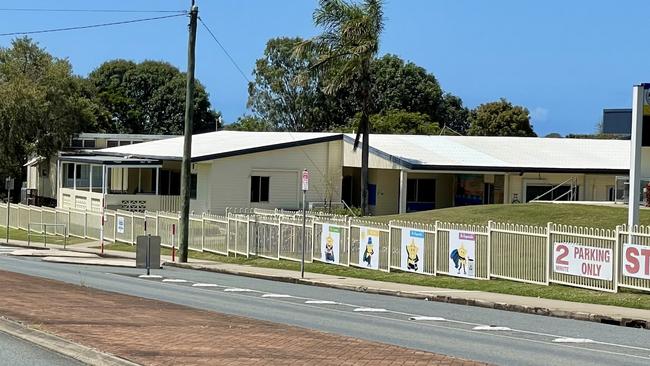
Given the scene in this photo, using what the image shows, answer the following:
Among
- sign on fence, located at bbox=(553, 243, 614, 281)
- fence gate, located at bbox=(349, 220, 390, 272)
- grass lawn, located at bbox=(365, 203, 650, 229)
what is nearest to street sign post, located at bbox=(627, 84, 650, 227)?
sign on fence, located at bbox=(553, 243, 614, 281)

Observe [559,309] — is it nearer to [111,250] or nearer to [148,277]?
[148,277]

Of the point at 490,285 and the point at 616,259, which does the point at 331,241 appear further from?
the point at 616,259

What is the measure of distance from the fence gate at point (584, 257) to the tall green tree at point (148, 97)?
84789 mm

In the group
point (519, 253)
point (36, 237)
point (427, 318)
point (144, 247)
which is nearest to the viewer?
point (427, 318)

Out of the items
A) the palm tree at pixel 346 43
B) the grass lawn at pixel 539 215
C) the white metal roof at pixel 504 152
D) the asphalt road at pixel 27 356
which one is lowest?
the asphalt road at pixel 27 356

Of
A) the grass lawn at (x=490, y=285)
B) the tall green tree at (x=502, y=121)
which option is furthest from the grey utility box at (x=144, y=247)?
the tall green tree at (x=502, y=121)

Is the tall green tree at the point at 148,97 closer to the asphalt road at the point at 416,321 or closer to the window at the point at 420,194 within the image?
the window at the point at 420,194

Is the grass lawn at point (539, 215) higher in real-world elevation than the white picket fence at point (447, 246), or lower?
higher

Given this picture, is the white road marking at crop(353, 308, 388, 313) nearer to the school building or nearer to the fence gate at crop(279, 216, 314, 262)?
the fence gate at crop(279, 216, 314, 262)

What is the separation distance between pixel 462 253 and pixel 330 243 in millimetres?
6781

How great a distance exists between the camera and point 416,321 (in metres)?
17.0

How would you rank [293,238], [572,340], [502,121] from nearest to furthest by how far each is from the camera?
[572,340] → [293,238] → [502,121]

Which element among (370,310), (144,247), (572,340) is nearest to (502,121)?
(144,247)

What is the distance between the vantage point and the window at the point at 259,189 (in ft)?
153
